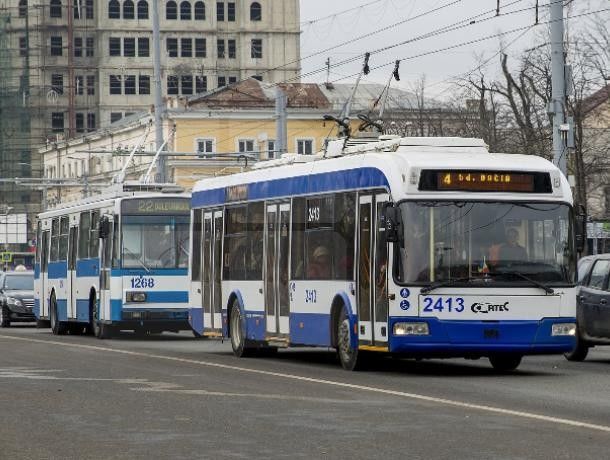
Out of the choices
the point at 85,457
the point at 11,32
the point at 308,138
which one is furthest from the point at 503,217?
the point at 11,32

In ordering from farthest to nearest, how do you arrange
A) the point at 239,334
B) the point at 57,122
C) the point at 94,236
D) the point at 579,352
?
the point at 57,122 < the point at 94,236 < the point at 239,334 < the point at 579,352

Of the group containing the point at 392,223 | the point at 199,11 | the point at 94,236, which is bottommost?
the point at 392,223

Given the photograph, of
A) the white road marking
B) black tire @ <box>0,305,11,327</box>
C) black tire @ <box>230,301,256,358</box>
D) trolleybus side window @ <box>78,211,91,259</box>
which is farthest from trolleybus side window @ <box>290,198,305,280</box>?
black tire @ <box>0,305,11,327</box>

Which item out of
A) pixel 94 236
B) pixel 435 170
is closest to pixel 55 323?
pixel 94 236

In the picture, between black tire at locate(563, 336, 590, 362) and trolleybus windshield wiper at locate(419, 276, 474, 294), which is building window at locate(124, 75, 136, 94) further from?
trolleybus windshield wiper at locate(419, 276, 474, 294)

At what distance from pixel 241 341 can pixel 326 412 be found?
36.3ft

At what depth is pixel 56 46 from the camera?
15062 cm

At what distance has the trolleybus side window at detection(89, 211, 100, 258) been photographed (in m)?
37.0

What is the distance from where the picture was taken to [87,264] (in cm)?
3784

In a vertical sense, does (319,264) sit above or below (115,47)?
below

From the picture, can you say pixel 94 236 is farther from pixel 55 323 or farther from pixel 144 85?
pixel 144 85

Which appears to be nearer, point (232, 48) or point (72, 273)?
point (72, 273)

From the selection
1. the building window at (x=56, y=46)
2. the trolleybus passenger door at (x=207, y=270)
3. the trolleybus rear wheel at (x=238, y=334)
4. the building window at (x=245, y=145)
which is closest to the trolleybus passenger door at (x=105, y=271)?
the trolleybus passenger door at (x=207, y=270)

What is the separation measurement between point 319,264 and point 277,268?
1639 millimetres
